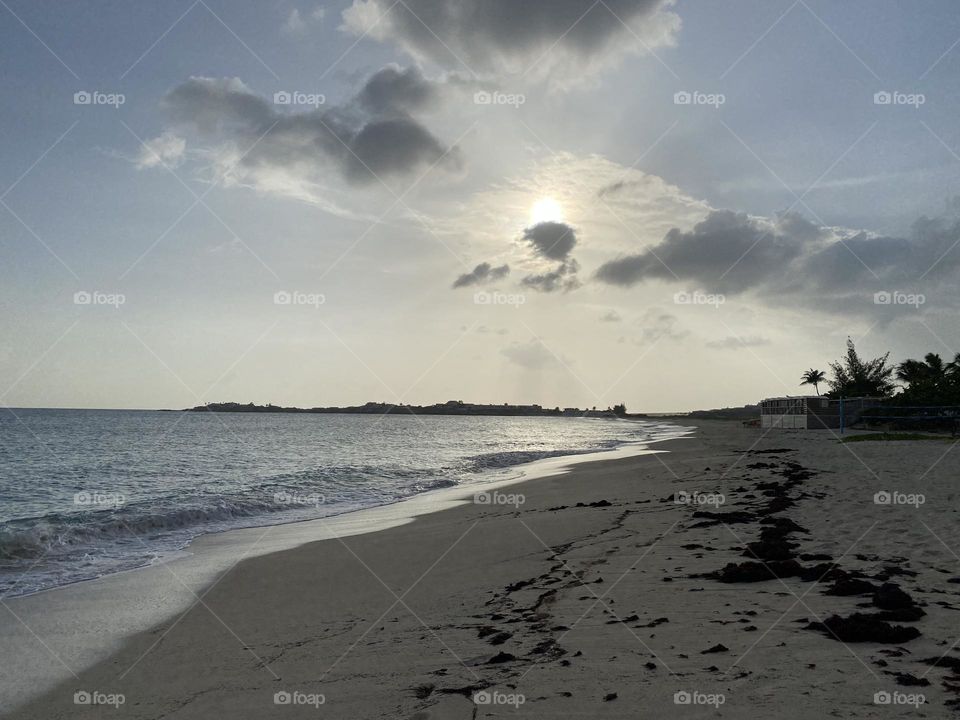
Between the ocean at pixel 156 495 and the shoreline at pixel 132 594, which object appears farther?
the ocean at pixel 156 495

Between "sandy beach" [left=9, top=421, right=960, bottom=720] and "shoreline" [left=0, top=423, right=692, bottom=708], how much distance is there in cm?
31

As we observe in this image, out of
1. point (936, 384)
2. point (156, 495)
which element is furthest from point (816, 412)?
point (156, 495)

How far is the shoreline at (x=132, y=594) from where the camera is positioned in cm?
683

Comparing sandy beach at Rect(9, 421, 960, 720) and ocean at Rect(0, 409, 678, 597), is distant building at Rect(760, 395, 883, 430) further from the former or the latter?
sandy beach at Rect(9, 421, 960, 720)

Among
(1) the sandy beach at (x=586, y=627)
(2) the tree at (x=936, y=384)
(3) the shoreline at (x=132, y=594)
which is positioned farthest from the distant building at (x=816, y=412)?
(3) the shoreline at (x=132, y=594)

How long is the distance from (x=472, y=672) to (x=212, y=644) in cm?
358

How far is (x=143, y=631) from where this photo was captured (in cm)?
771

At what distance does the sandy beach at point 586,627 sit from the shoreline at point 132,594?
0.31m

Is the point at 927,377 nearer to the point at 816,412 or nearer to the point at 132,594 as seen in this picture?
the point at 816,412

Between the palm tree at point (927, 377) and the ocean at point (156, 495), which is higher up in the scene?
the palm tree at point (927, 377)

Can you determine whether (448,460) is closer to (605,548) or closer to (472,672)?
(605,548)

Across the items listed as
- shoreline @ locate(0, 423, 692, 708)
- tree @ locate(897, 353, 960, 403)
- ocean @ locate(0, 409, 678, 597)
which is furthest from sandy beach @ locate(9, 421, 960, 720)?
tree @ locate(897, 353, 960, 403)

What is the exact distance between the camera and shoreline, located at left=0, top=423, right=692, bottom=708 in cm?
683

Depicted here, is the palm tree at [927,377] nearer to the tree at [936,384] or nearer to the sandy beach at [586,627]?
the tree at [936,384]
